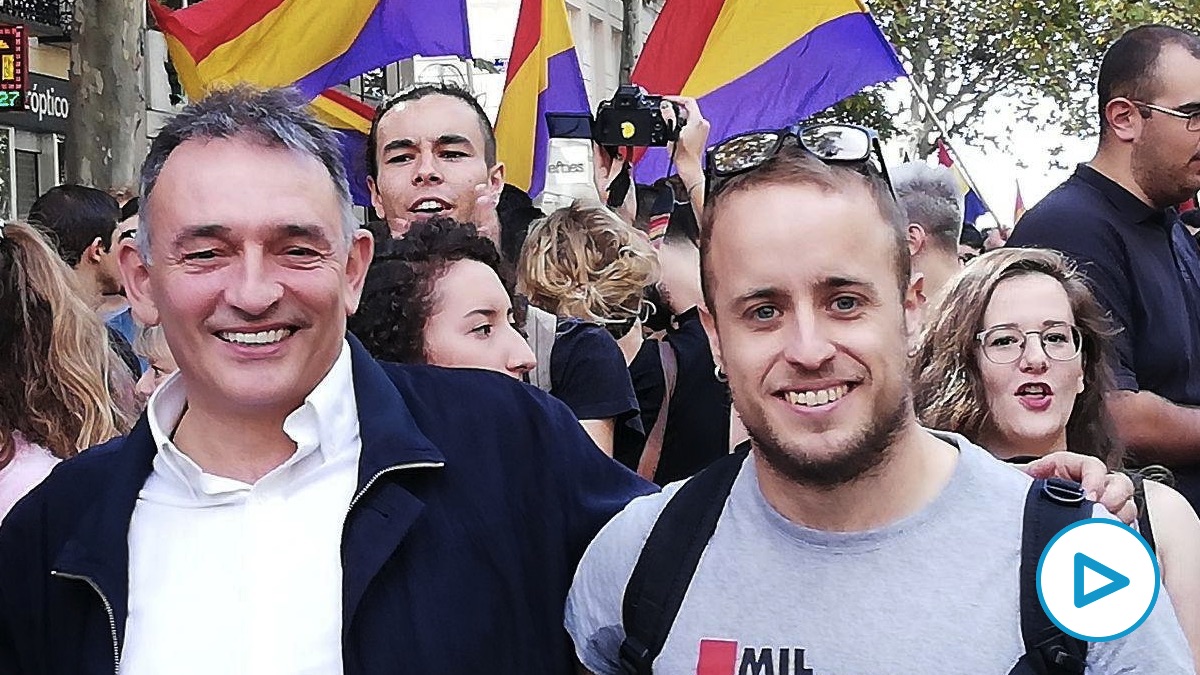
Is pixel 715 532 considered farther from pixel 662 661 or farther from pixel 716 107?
pixel 716 107

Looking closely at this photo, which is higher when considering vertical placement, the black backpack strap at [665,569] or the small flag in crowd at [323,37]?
the small flag in crowd at [323,37]

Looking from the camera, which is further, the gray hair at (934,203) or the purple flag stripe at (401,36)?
the purple flag stripe at (401,36)

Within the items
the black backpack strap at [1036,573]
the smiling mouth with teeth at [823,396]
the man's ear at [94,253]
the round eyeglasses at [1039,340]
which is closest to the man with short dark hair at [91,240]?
the man's ear at [94,253]

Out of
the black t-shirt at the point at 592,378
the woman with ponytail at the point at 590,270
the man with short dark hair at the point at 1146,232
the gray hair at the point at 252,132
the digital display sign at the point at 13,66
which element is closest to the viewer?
the gray hair at the point at 252,132

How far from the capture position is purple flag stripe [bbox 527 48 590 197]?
7152 millimetres

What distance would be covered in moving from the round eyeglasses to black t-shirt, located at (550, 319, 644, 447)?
1064 mm

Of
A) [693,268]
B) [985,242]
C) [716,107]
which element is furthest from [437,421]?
[985,242]

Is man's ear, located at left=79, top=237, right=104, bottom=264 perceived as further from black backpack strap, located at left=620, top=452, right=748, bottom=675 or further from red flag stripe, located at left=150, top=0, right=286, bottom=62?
black backpack strap, located at left=620, top=452, right=748, bottom=675

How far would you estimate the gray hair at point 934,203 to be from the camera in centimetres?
550

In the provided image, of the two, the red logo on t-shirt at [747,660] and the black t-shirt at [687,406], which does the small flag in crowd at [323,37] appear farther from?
the red logo on t-shirt at [747,660]

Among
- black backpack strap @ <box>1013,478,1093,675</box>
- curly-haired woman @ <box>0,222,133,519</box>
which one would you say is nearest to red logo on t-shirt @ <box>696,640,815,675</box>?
black backpack strap @ <box>1013,478,1093,675</box>

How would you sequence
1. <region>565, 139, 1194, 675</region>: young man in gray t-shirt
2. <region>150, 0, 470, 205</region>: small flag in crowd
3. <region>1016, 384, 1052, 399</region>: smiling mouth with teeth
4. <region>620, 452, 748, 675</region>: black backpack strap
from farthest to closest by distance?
<region>150, 0, 470, 205</region>: small flag in crowd, <region>1016, 384, 1052, 399</region>: smiling mouth with teeth, <region>620, 452, 748, 675</region>: black backpack strap, <region>565, 139, 1194, 675</region>: young man in gray t-shirt

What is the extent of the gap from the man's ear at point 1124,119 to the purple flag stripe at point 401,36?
3129 millimetres

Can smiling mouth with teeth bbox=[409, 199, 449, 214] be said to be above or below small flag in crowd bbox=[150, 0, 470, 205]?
below
